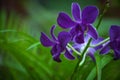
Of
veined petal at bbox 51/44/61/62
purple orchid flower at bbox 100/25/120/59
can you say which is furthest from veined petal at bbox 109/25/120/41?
veined petal at bbox 51/44/61/62

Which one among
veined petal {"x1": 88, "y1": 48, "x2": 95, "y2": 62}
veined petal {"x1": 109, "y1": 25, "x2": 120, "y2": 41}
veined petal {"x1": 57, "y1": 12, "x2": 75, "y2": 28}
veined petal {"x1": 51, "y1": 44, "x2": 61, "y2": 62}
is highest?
veined petal {"x1": 57, "y1": 12, "x2": 75, "y2": 28}

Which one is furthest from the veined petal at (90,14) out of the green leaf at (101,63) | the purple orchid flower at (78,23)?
the green leaf at (101,63)

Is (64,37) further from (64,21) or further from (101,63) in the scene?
(101,63)

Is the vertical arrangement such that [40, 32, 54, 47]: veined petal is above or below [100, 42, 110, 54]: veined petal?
above

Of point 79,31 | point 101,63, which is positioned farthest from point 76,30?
point 101,63

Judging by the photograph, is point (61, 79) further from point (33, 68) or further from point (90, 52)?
point (90, 52)

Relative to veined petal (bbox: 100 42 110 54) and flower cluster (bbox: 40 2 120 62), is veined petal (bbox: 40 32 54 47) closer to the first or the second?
flower cluster (bbox: 40 2 120 62)
